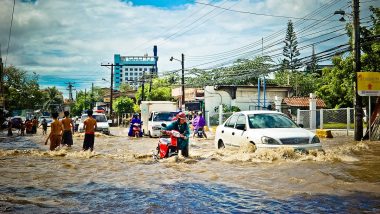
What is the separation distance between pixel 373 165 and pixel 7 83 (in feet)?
246

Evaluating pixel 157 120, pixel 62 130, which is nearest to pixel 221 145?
pixel 62 130

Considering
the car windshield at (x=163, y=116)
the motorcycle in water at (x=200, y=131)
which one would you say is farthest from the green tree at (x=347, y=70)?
the car windshield at (x=163, y=116)

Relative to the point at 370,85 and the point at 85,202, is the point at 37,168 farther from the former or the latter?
the point at 370,85

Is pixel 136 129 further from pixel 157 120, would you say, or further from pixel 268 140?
pixel 268 140

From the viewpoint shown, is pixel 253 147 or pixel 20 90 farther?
pixel 20 90

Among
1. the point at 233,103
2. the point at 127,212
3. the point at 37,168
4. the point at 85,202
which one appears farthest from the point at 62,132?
the point at 233,103

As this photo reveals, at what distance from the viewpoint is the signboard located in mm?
18484

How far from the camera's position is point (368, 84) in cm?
1850

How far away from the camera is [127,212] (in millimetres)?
5688

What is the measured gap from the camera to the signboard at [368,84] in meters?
18.5

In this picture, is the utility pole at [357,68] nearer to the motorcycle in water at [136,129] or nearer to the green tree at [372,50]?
the green tree at [372,50]

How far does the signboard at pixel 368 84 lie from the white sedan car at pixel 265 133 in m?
8.45

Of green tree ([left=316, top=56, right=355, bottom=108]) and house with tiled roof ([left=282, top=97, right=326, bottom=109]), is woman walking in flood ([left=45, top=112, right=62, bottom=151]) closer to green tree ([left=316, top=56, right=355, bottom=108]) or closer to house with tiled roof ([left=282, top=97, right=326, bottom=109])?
green tree ([left=316, top=56, right=355, bottom=108])

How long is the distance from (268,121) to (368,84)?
30.8 ft
